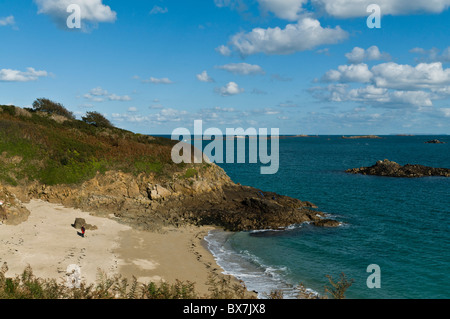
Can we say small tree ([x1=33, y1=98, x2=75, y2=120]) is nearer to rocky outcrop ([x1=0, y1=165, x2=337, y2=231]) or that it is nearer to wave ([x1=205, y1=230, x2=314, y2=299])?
rocky outcrop ([x1=0, y1=165, x2=337, y2=231])

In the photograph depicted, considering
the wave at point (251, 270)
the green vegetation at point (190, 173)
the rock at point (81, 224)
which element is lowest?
the wave at point (251, 270)

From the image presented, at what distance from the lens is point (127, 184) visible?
128 ft

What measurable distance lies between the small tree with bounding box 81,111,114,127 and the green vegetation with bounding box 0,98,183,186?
232 cm

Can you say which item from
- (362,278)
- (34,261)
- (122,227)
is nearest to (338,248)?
(362,278)

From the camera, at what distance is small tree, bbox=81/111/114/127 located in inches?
2143

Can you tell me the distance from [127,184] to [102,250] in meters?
15.0

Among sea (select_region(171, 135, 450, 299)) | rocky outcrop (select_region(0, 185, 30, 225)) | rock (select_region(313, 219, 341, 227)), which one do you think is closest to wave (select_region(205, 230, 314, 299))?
sea (select_region(171, 135, 450, 299))

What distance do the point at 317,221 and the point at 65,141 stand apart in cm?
3561

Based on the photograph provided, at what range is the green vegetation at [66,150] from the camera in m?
37.2

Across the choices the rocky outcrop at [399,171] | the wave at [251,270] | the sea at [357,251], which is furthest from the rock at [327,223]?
the rocky outcrop at [399,171]

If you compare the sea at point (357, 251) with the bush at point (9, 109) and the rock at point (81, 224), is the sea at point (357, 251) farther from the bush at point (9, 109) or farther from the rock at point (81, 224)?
the bush at point (9, 109)

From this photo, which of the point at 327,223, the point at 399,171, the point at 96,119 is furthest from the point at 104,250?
the point at 399,171

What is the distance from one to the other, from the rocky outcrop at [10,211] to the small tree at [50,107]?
101ft

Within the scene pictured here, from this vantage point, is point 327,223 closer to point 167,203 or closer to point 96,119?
point 167,203
